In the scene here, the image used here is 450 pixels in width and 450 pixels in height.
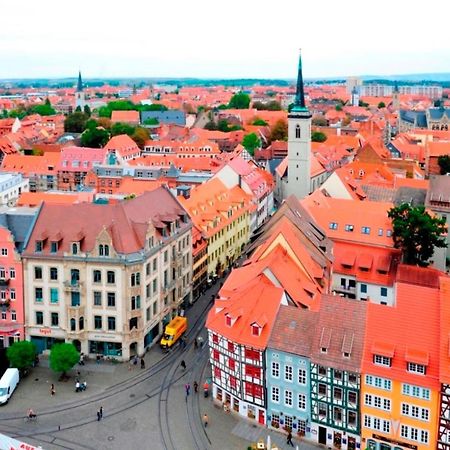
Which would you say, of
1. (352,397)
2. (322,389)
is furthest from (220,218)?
(352,397)

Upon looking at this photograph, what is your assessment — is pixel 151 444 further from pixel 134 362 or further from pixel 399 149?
pixel 399 149

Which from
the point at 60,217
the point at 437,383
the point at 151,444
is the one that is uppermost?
the point at 60,217

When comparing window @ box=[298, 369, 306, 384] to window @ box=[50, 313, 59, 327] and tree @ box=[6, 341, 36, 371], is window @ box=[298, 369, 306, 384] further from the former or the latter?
window @ box=[50, 313, 59, 327]

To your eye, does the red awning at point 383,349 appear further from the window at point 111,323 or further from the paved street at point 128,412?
the window at point 111,323

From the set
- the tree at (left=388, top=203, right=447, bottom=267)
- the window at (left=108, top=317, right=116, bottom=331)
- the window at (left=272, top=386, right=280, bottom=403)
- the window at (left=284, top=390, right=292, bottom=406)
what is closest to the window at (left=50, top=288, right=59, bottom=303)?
the window at (left=108, top=317, right=116, bottom=331)

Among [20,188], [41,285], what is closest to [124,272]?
[41,285]

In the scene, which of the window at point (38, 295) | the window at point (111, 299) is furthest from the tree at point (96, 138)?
the window at point (111, 299)
